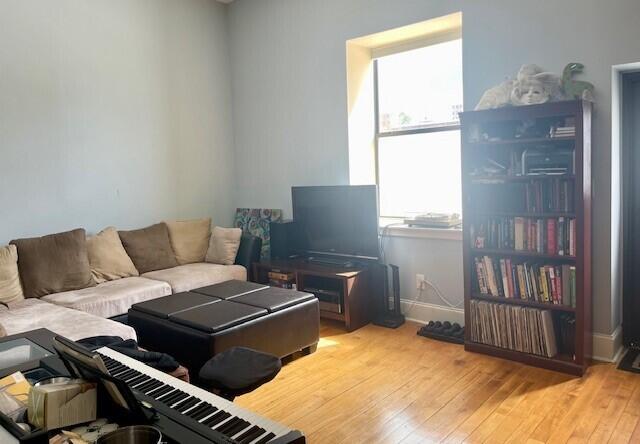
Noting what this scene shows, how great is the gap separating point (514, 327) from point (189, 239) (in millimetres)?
2936

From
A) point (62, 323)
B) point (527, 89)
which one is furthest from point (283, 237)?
point (527, 89)

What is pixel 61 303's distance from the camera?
3.52 m

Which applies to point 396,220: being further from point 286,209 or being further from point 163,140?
point 163,140

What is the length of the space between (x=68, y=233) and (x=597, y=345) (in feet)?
12.7

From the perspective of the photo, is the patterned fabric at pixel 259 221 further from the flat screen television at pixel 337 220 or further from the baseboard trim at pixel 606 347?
Answer: the baseboard trim at pixel 606 347

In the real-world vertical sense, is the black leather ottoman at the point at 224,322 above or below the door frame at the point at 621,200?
below

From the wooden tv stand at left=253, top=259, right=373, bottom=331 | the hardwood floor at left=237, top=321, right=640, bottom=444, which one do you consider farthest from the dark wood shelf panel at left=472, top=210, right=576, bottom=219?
the wooden tv stand at left=253, top=259, right=373, bottom=331

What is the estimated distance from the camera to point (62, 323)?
9.96ft

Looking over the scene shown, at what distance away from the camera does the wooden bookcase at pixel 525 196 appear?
2982 millimetres

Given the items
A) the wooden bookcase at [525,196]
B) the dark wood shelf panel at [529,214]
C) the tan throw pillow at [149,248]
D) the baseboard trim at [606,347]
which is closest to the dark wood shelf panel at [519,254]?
the wooden bookcase at [525,196]

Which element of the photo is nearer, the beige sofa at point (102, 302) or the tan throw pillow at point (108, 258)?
the beige sofa at point (102, 302)

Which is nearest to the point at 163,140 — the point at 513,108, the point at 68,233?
the point at 68,233

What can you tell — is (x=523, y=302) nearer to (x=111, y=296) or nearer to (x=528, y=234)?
(x=528, y=234)

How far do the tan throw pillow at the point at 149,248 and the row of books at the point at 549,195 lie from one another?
3.04 m
